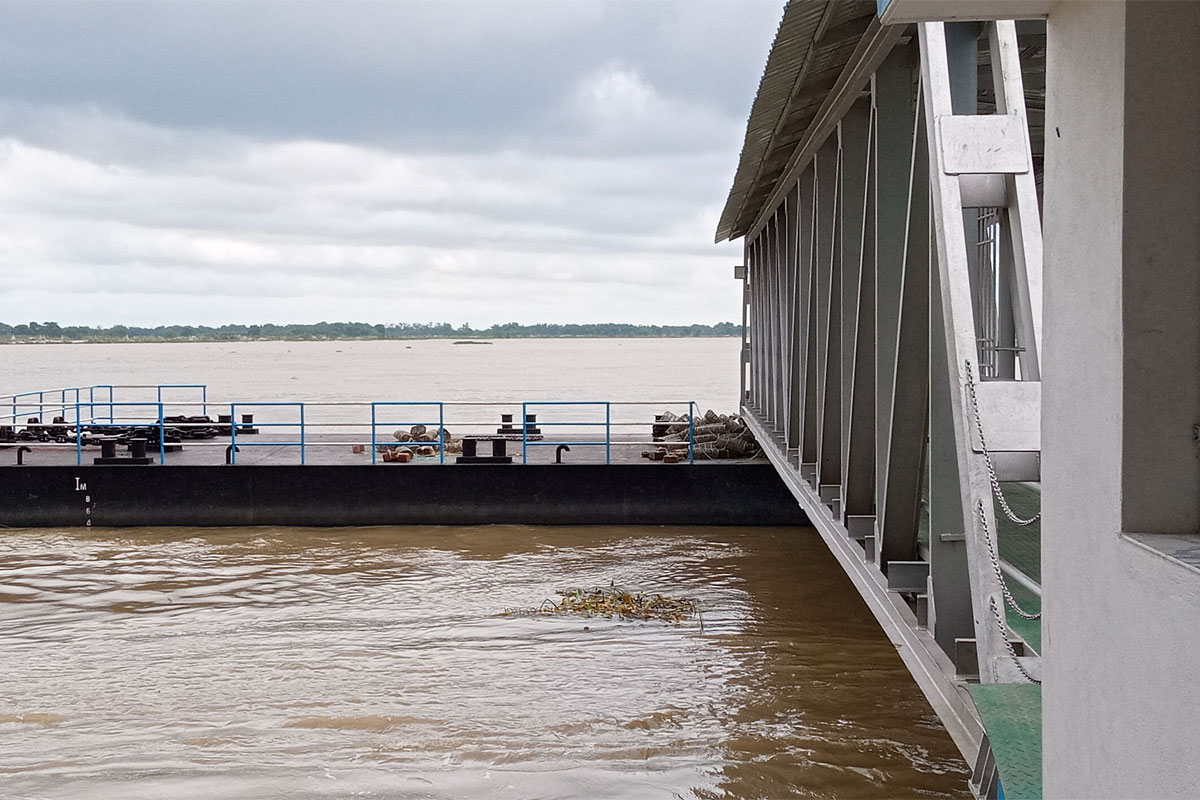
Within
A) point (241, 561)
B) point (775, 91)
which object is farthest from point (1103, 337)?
point (241, 561)

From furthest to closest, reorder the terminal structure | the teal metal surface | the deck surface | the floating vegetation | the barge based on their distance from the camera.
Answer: the deck surface, the barge, the floating vegetation, the teal metal surface, the terminal structure

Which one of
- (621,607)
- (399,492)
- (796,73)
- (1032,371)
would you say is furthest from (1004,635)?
(399,492)

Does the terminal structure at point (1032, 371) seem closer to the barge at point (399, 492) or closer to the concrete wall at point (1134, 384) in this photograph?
the concrete wall at point (1134, 384)

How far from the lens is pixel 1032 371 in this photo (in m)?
4.17

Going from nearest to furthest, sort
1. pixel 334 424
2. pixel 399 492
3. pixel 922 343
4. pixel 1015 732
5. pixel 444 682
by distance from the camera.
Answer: pixel 1015 732 → pixel 922 343 → pixel 444 682 → pixel 399 492 → pixel 334 424

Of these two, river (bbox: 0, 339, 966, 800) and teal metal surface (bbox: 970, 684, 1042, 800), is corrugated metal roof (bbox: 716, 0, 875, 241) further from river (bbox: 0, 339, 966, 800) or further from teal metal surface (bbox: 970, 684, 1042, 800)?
river (bbox: 0, 339, 966, 800)

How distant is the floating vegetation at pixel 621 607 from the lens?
540 inches

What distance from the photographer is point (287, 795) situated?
27.2 feet

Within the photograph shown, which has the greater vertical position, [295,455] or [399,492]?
[295,455]

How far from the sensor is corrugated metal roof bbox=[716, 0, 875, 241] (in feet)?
21.9

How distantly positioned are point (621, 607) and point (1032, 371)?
10.2 m

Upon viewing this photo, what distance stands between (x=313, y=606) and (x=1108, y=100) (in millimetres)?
13321

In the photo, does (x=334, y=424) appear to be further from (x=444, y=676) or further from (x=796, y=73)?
(x=796, y=73)

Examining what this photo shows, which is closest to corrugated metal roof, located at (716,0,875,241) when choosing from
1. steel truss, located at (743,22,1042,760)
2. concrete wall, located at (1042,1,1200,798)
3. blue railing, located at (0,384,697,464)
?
steel truss, located at (743,22,1042,760)
